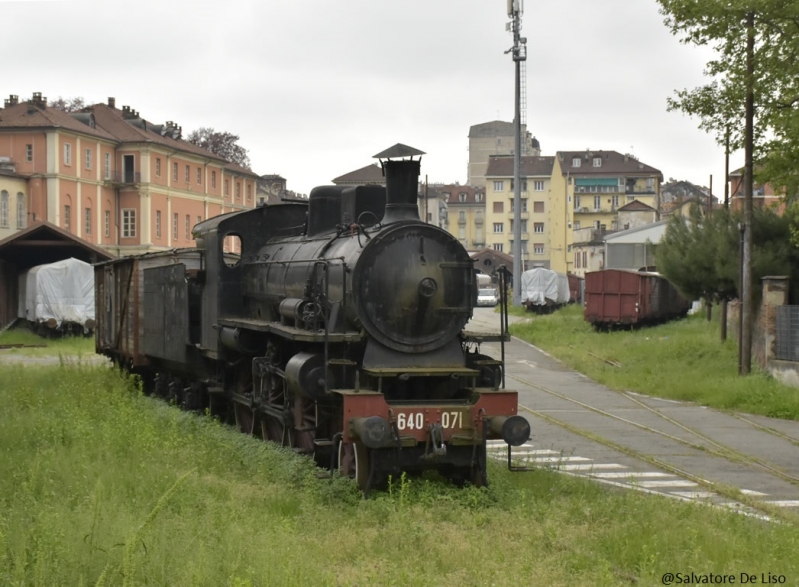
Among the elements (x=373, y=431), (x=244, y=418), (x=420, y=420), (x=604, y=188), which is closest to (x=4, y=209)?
(x=244, y=418)

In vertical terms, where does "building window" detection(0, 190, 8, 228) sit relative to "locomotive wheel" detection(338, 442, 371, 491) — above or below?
above

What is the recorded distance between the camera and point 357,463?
1028 cm

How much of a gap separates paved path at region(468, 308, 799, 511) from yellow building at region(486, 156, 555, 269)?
259ft

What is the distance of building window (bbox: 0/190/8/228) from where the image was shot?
1981 inches

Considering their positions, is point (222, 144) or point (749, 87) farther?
point (222, 144)

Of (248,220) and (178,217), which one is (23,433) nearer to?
(248,220)

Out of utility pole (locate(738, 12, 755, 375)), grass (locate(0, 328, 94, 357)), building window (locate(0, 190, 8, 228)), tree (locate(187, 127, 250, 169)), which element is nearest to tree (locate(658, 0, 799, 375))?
utility pole (locate(738, 12, 755, 375))

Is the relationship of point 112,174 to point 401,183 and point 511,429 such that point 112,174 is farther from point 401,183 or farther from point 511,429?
point 511,429

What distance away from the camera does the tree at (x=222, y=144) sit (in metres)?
76.6

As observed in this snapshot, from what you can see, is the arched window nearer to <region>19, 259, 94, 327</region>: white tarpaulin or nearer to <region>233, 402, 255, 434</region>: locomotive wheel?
<region>19, 259, 94, 327</region>: white tarpaulin

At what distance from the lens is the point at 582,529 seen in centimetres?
862

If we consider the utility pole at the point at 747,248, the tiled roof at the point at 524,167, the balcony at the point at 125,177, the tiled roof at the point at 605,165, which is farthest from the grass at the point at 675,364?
the tiled roof at the point at 605,165

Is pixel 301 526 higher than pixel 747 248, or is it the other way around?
pixel 747 248

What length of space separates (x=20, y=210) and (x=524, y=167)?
5851cm
